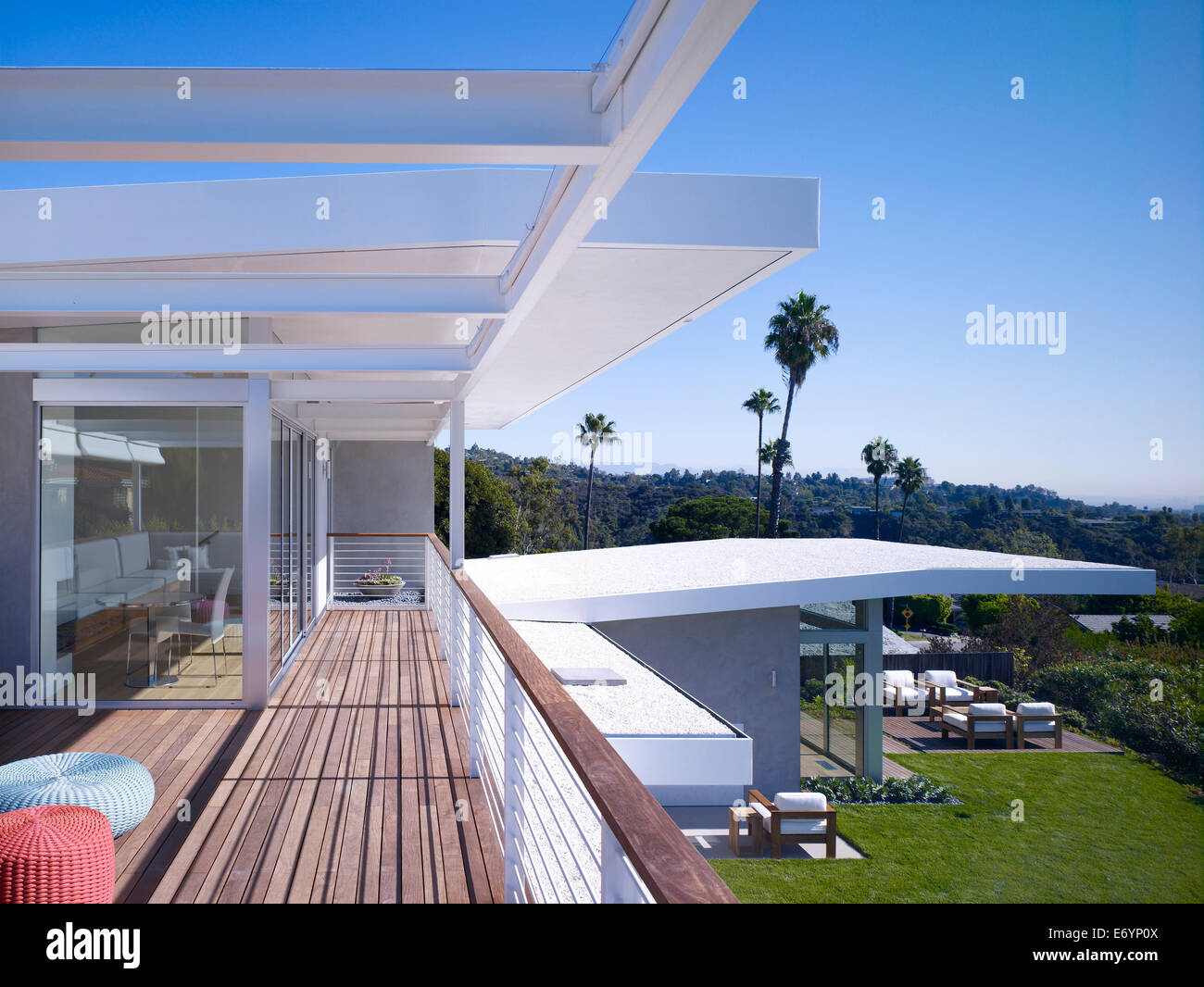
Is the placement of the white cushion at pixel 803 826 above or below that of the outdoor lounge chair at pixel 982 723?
above

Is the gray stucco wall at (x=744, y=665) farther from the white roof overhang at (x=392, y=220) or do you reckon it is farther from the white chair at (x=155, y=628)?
the white chair at (x=155, y=628)

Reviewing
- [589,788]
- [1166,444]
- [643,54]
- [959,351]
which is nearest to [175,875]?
[589,788]

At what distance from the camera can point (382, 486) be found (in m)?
15.4

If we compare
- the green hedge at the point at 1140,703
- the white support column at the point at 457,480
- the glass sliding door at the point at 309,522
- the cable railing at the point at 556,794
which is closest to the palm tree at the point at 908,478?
the green hedge at the point at 1140,703

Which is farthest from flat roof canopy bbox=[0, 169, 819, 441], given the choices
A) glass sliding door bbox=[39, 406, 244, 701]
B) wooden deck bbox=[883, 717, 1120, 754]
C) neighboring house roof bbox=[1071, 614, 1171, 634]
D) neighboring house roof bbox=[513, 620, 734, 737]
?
neighboring house roof bbox=[1071, 614, 1171, 634]

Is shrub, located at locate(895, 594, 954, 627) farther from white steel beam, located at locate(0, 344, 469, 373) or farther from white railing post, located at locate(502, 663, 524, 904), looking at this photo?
white railing post, located at locate(502, 663, 524, 904)

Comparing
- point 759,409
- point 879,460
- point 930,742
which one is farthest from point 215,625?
point 879,460

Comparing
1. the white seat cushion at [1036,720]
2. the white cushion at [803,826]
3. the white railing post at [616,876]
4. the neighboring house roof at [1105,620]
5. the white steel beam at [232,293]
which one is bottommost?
the white seat cushion at [1036,720]

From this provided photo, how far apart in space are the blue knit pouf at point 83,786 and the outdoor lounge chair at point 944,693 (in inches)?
726

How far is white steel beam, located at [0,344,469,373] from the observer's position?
530 cm

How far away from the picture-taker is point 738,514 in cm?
4106

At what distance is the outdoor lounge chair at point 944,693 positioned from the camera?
772 inches

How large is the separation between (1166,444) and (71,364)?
252 feet

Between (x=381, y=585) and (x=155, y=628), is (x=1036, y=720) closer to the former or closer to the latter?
(x=381, y=585)
